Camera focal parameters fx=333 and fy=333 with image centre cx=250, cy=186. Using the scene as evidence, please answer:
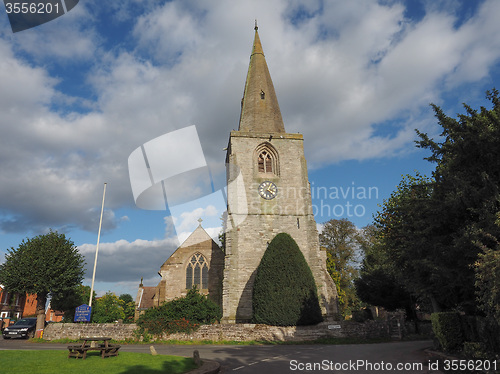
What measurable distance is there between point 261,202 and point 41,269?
55.0ft

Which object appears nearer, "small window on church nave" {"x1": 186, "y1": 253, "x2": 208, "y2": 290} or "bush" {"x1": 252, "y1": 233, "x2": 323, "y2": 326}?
"bush" {"x1": 252, "y1": 233, "x2": 323, "y2": 326}

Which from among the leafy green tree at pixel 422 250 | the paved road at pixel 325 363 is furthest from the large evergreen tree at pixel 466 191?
the paved road at pixel 325 363

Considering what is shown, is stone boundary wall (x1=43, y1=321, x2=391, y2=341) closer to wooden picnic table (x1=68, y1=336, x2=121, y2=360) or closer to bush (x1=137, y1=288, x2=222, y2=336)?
bush (x1=137, y1=288, x2=222, y2=336)

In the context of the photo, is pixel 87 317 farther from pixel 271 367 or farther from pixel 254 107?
pixel 254 107

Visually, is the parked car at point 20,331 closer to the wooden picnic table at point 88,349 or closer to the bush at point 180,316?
the bush at point 180,316

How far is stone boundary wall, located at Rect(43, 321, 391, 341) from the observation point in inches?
793

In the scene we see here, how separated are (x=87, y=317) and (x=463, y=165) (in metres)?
21.5

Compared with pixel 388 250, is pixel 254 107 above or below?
above

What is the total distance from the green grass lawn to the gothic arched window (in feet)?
65.3

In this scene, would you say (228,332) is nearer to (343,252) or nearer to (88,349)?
(88,349)

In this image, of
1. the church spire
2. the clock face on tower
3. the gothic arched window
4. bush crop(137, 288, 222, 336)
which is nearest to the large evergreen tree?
bush crop(137, 288, 222, 336)

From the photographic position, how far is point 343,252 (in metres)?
43.4

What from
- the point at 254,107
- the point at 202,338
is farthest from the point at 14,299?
the point at 254,107

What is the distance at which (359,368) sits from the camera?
35.0 ft
